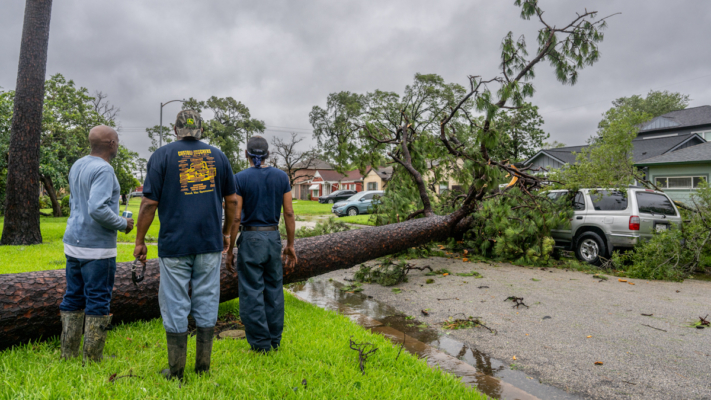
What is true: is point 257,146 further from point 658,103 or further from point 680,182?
point 658,103

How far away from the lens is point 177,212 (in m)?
2.56

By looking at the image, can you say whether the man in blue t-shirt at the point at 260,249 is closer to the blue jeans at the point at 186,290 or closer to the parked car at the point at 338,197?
the blue jeans at the point at 186,290

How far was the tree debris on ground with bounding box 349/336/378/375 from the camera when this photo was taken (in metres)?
3.04

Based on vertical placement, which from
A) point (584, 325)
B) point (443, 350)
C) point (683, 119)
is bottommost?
point (443, 350)

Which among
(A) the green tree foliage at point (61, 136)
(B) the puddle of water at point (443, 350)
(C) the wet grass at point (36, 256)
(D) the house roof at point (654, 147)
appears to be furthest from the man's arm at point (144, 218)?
(D) the house roof at point (654, 147)

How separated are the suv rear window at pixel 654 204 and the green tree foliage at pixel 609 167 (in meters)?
0.33

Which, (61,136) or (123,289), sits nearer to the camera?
Result: (123,289)

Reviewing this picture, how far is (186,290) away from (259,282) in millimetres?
634

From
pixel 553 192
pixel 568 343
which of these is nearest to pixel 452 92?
pixel 553 192

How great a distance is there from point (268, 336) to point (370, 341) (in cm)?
94

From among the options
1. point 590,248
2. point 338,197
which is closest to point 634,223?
point 590,248

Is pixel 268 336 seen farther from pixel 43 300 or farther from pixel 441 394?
pixel 43 300

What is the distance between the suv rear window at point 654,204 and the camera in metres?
7.68

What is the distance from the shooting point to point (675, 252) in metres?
6.84
